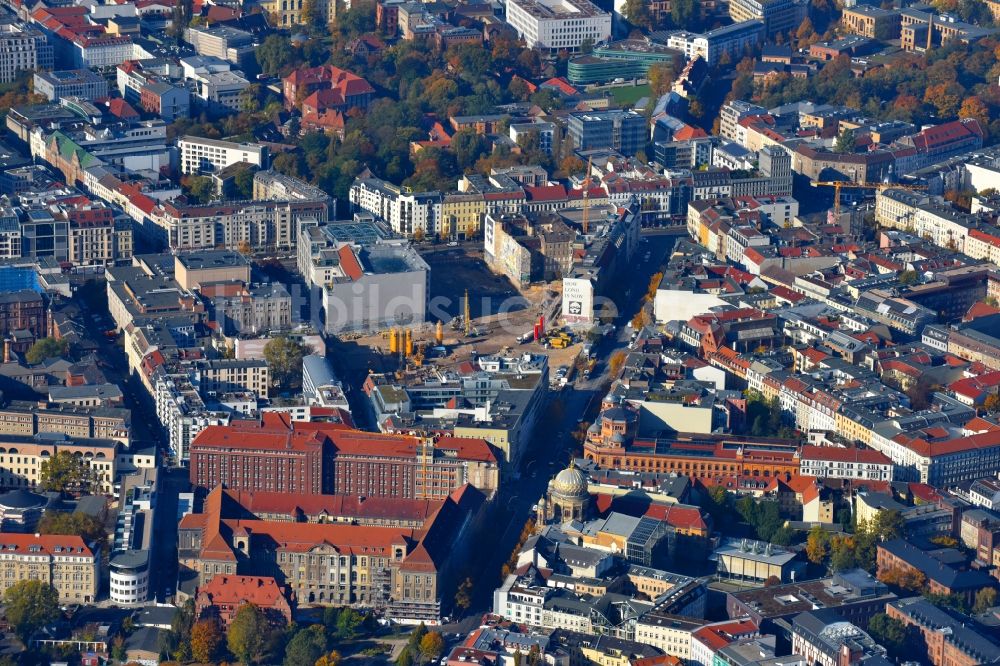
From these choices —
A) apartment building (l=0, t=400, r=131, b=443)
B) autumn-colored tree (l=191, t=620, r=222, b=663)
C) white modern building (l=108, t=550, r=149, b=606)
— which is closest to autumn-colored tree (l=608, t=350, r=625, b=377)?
apartment building (l=0, t=400, r=131, b=443)

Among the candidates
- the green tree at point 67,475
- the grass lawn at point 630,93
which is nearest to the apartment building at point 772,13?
the grass lawn at point 630,93

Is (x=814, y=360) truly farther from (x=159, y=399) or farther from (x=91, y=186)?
(x=91, y=186)

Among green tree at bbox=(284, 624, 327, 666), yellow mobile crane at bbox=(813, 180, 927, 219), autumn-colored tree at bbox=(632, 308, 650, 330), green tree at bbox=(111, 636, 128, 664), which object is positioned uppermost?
green tree at bbox=(284, 624, 327, 666)

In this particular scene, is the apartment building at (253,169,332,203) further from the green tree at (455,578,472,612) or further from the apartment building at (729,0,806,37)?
the apartment building at (729,0,806,37)

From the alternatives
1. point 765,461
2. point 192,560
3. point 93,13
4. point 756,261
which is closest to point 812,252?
point 756,261

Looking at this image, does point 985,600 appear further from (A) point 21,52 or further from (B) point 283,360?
(A) point 21,52

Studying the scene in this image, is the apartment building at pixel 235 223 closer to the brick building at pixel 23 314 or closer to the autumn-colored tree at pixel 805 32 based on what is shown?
the brick building at pixel 23 314
